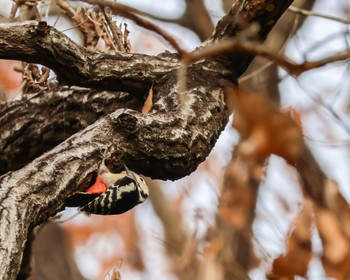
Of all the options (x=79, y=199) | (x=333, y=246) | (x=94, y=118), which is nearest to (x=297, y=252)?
(x=333, y=246)

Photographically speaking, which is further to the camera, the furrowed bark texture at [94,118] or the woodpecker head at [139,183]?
the woodpecker head at [139,183]

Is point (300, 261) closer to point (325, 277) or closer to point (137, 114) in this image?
point (325, 277)

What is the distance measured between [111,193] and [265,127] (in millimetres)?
1334

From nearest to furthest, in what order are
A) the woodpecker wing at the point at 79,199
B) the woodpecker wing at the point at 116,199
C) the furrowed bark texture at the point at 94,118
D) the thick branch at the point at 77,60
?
the furrowed bark texture at the point at 94,118 < the woodpecker wing at the point at 79,199 < the thick branch at the point at 77,60 < the woodpecker wing at the point at 116,199

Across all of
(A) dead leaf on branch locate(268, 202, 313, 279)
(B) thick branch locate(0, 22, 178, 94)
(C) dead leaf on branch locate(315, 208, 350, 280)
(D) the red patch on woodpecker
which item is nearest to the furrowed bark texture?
(B) thick branch locate(0, 22, 178, 94)

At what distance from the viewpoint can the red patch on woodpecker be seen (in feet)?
11.7

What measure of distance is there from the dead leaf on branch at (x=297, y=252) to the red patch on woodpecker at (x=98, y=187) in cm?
81

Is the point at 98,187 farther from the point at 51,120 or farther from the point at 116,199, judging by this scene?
the point at 51,120

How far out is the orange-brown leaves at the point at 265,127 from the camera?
2535mm

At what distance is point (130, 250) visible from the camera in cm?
893

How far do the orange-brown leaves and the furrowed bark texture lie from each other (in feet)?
2.47

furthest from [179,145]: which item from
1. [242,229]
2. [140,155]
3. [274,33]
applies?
[274,33]

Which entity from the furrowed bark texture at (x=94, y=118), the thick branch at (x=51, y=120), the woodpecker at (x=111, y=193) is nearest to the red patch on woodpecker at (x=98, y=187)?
the woodpecker at (x=111, y=193)

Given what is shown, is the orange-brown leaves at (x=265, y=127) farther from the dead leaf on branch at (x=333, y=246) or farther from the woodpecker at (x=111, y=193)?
the woodpecker at (x=111, y=193)
